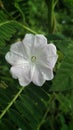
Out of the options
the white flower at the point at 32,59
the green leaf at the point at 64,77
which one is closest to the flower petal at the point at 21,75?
the white flower at the point at 32,59

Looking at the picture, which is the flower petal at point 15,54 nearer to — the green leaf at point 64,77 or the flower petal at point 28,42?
the flower petal at point 28,42

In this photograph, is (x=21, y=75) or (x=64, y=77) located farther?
(x=21, y=75)

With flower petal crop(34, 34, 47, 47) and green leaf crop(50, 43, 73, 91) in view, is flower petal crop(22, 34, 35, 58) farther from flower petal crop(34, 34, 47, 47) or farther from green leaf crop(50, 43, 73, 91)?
green leaf crop(50, 43, 73, 91)

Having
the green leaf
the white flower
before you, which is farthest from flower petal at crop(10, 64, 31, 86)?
the green leaf

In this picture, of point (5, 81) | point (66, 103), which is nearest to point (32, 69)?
point (5, 81)

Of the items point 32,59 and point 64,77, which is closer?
point 64,77

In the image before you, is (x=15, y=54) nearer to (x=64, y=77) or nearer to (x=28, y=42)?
(x=28, y=42)

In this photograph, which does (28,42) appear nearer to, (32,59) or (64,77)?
(32,59)

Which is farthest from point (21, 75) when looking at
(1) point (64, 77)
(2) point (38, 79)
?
(1) point (64, 77)

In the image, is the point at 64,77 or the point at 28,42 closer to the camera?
the point at 64,77
